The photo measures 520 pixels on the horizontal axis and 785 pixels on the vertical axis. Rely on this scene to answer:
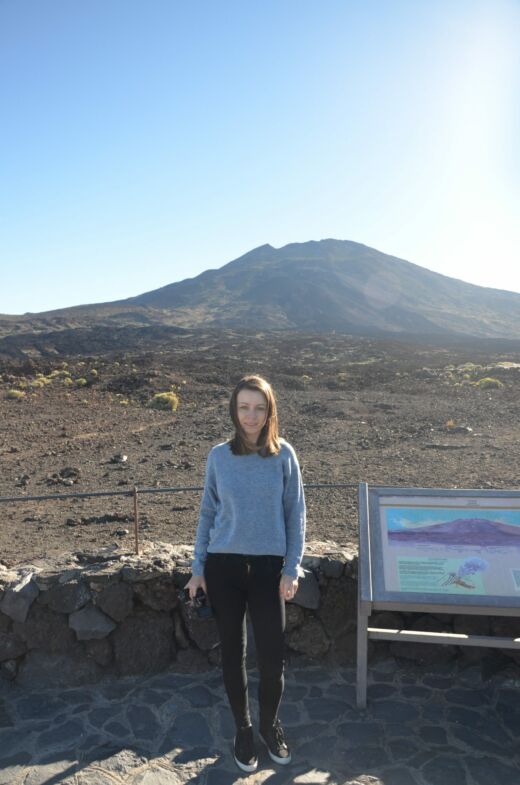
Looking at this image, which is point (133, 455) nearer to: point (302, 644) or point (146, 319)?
point (302, 644)

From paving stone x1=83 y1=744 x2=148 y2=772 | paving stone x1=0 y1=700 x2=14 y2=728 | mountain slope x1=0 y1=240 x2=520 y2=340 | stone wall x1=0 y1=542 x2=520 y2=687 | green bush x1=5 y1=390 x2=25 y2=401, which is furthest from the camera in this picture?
mountain slope x1=0 y1=240 x2=520 y2=340

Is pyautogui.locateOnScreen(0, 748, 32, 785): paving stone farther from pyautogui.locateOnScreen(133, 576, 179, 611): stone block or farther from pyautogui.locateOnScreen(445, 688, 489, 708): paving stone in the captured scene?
pyautogui.locateOnScreen(445, 688, 489, 708): paving stone

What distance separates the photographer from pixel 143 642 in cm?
370

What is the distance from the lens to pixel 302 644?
12.3 ft

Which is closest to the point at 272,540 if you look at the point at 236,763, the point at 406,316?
the point at 236,763

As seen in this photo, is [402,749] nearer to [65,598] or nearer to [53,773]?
[53,773]

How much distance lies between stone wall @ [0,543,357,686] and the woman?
90 cm

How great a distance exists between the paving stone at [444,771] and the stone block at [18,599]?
2.29 meters

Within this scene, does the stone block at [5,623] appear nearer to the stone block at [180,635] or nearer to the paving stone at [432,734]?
the stone block at [180,635]

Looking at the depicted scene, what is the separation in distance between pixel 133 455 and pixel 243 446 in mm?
8887

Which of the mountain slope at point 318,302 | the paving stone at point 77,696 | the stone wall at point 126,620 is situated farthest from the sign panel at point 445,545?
the mountain slope at point 318,302

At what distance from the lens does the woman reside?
276cm

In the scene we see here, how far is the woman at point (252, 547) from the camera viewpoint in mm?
2758

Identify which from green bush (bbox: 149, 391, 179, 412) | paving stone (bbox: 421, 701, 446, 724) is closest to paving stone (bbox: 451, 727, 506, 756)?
paving stone (bbox: 421, 701, 446, 724)
